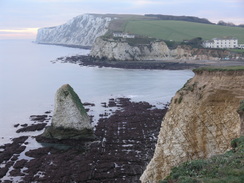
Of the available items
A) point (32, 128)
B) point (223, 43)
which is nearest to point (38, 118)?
point (32, 128)

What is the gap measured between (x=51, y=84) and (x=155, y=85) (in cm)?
2295

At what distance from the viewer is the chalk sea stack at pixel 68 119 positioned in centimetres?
3222

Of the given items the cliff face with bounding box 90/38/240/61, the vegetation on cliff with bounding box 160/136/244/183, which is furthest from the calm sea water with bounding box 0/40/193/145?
the vegetation on cliff with bounding box 160/136/244/183

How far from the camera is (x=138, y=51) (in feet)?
376

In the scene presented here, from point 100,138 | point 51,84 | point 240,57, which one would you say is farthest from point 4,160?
point 240,57

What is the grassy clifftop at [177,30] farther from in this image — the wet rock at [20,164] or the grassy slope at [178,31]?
the wet rock at [20,164]

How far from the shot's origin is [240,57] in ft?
300

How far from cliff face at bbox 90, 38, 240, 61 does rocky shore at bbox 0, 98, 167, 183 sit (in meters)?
75.6

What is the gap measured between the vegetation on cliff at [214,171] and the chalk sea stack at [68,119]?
2208cm

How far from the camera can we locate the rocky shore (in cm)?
2303

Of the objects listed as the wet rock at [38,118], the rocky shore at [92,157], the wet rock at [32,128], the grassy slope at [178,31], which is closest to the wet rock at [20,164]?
the rocky shore at [92,157]

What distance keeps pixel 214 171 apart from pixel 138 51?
10637 centimetres

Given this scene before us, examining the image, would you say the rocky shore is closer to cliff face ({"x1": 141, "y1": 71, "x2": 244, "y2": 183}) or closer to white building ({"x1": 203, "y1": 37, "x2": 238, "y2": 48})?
cliff face ({"x1": 141, "y1": 71, "x2": 244, "y2": 183})

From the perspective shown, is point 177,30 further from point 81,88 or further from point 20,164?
point 20,164
